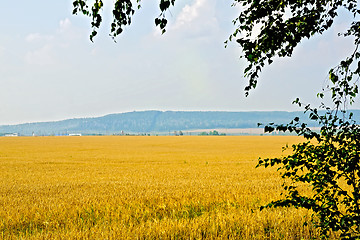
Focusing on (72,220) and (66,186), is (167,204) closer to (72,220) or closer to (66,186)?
(72,220)

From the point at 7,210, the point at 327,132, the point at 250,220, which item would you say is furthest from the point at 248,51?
the point at 7,210

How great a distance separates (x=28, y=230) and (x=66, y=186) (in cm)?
712

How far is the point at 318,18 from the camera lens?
5973 millimetres

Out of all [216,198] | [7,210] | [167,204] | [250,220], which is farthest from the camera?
[216,198]

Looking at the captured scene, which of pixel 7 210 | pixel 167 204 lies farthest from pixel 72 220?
pixel 167 204

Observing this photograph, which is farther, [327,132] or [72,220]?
[72,220]

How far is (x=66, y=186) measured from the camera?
15586 mm

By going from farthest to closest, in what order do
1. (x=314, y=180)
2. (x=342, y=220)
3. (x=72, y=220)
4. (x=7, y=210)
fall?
1. (x=7, y=210)
2. (x=72, y=220)
3. (x=314, y=180)
4. (x=342, y=220)

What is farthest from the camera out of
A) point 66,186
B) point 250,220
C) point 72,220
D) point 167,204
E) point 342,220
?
point 66,186

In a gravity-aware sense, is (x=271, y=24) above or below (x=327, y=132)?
above

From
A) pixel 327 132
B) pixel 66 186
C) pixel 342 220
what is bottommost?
pixel 66 186

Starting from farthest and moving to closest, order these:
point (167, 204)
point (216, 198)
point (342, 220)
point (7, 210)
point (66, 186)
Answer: point (66, 186), point (216, 198), point (167, 204), point (7, 210), point (342, 220)

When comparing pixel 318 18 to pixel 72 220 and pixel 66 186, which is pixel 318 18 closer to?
pixel 72 220

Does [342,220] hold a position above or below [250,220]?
above
